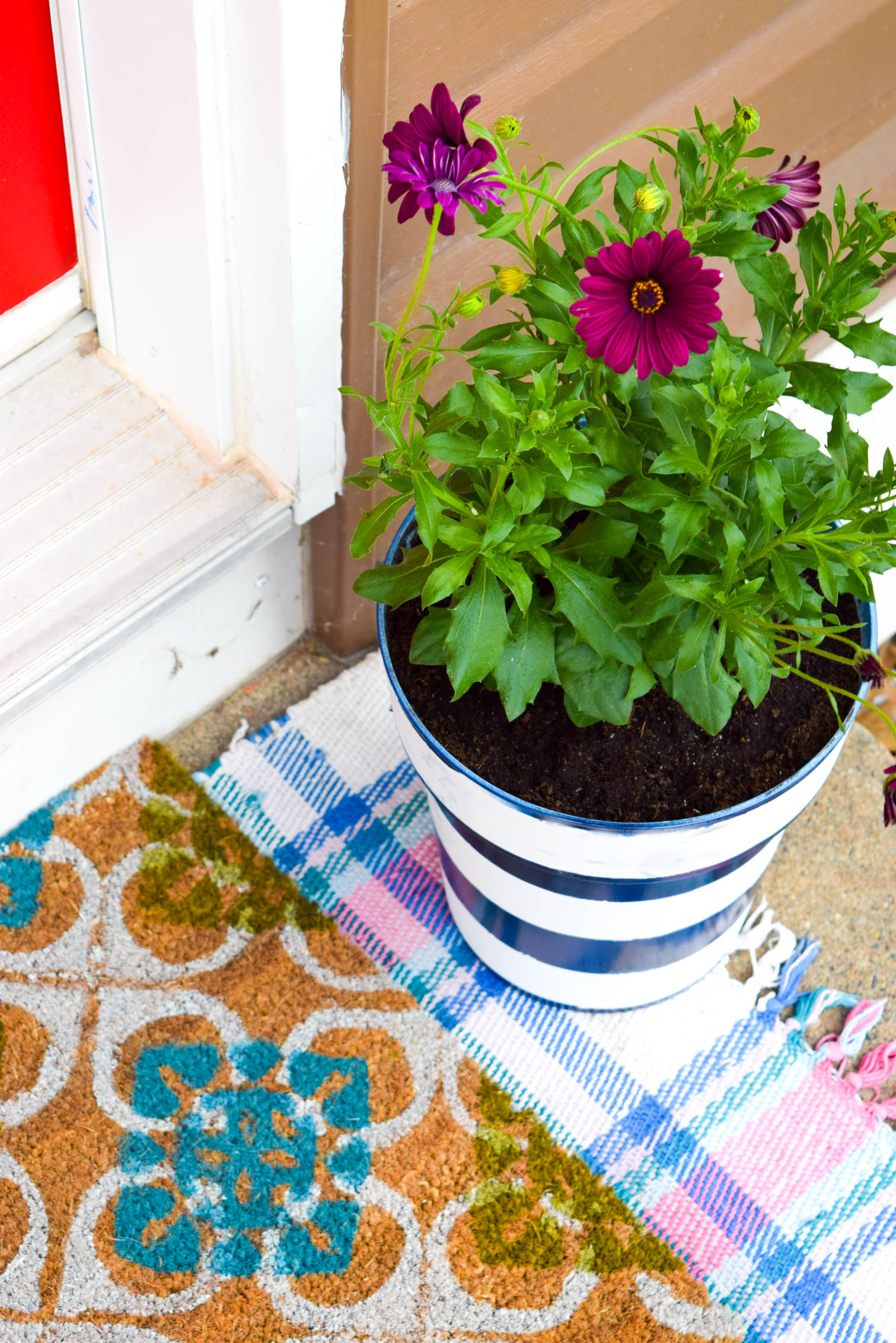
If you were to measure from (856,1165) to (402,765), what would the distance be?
1.92ft

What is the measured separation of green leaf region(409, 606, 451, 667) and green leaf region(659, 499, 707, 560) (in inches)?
7.5

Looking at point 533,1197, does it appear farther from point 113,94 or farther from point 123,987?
point 113,94

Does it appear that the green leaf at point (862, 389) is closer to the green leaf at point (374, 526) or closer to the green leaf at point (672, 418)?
the green leaf at point (672, 418)

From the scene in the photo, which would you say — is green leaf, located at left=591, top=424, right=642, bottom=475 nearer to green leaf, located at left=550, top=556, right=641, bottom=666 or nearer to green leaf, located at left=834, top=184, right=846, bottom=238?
green leaf, located at left=550, top=556, right=641, bottom=666

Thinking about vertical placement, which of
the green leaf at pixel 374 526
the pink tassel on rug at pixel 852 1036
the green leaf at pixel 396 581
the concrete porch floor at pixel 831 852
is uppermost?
the green leaf at pixel 374 526

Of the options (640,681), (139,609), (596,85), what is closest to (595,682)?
(640,681)

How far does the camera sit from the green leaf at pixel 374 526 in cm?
83

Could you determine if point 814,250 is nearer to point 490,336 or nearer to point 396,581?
point 490,336

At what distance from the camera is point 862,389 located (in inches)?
31.9

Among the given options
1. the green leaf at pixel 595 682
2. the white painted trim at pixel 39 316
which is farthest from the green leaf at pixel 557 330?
the white painted trim at pixel 39 316

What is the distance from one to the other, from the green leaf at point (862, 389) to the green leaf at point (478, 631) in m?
0.26

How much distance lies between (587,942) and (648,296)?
599mm

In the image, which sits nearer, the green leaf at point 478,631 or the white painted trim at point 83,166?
the green leaf at point 478,631

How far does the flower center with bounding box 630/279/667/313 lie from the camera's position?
63 cm
